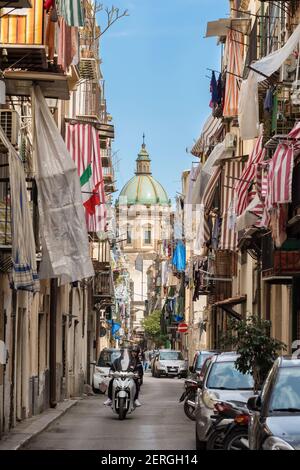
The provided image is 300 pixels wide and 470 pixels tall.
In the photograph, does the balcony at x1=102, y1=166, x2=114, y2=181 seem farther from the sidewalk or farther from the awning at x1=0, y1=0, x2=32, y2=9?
the awning at x1=0, y1=0, x2=32, y2=9

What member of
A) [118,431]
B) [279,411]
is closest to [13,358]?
[118,431]

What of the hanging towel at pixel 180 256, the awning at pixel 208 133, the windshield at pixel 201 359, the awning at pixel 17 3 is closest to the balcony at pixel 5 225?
the awning at pixel 17 3

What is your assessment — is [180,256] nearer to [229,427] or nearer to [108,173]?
[108,173]

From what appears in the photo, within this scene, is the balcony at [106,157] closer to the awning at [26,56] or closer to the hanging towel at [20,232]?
the awning at [26,56]

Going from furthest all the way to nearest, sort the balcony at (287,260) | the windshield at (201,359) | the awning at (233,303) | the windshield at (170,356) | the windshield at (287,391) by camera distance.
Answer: the windshield at (170,356) → the awning at (233,303) → the windshield at (201,359) → the balcony at (287,260) → the windshield at (287,391)

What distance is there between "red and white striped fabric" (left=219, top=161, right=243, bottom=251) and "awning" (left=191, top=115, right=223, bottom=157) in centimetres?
1167

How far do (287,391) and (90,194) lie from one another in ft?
72.5

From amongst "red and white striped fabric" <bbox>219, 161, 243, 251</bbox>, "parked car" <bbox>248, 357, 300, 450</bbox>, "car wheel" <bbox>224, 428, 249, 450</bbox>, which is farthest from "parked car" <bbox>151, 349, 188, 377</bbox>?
"parked car" <bbox>248, 357, 300, 450</bbox>

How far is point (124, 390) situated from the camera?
31500mm

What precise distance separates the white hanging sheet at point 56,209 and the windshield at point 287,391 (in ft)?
33.4

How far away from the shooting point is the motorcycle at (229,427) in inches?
668

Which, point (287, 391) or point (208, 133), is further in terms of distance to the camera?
point (208, 133)

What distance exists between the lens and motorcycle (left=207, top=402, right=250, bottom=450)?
16969 mm
